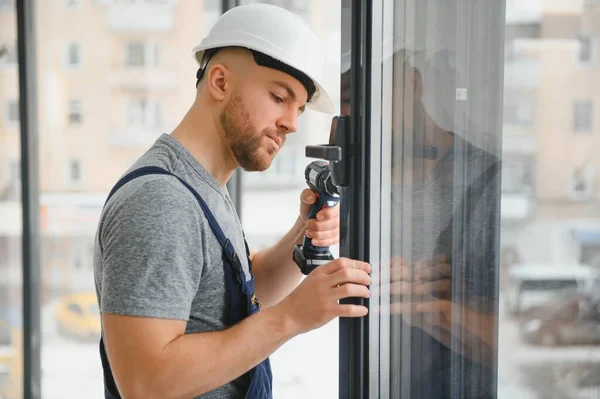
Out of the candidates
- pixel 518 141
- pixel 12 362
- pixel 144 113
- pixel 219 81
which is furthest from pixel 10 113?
pixel 518 141

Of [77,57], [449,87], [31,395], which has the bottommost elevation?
[31,395]

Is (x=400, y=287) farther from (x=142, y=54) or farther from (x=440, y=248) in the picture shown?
(x=142, y=54)

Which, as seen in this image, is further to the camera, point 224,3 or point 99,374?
point 99,374

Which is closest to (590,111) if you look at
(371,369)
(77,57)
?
(371,369)

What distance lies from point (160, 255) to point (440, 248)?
44 cm

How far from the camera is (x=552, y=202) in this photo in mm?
706

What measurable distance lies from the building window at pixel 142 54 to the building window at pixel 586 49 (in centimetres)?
246

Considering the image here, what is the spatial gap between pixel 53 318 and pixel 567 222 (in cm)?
307

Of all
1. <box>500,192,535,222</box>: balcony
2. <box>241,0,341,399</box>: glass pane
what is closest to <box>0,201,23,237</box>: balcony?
<box>241,0,341,399</box>: glass pane

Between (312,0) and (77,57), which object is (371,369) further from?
(77,57)

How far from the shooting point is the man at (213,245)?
1.06m

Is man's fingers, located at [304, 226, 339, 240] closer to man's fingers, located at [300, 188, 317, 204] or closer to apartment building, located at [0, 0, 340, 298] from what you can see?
man's fingers, located at [300, 188, 317, 204]

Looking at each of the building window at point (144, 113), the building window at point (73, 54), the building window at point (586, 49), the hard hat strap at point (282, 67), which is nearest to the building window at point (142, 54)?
the building window at point (144, 113)

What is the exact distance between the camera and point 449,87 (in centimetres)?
93
